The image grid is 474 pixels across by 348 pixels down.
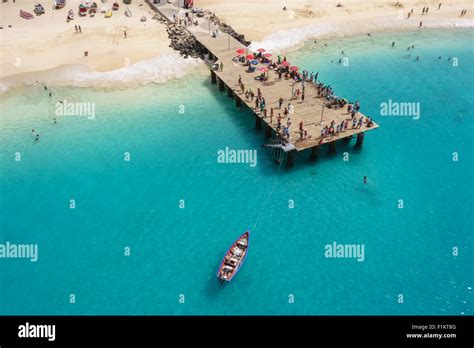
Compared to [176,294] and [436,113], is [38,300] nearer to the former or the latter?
[176,294]

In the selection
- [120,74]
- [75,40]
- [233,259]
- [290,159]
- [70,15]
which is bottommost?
[233,259]

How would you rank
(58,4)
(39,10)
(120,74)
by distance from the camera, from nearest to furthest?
(120,74) < (39,10) < (58,4)

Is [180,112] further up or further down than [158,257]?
further up

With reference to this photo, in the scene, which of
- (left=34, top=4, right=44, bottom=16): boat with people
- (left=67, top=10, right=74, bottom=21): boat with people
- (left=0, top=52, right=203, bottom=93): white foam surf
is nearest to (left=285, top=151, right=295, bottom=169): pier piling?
(left=0, top=52, right=203, bottom=93): white foam surf

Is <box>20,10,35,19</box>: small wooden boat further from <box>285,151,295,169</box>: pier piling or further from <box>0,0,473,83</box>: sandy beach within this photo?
<box>285,151,295,169</box>: pier piling

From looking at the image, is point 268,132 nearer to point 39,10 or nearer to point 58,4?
point 58,4

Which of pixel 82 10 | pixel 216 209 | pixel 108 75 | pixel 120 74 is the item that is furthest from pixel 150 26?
pixel 216 209
